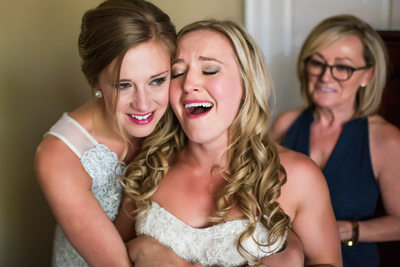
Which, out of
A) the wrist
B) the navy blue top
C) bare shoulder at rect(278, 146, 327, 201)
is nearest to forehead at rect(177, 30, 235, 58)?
bare shoulder at rect(278, 146, 327, 201)

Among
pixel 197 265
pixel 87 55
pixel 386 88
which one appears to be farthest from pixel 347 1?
pixel 197 265

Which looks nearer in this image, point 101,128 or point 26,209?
point 101,128

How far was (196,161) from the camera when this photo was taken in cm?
191

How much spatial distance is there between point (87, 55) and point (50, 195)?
0.52 metres

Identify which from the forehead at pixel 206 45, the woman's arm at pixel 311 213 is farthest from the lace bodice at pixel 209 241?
the forehead at pixel 206 45

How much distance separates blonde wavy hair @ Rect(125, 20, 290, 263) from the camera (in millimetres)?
1691

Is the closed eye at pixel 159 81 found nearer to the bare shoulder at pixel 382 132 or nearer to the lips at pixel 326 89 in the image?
the lips at pixel 326 89

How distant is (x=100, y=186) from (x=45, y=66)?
89 centimetres

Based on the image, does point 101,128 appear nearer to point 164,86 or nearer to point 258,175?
point 164,86

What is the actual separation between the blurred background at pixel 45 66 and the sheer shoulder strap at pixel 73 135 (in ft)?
1.73

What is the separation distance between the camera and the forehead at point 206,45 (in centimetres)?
172

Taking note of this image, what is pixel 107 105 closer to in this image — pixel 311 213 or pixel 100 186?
pixel 100 186

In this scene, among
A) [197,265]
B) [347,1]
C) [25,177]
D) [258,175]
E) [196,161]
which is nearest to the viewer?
[197,265]

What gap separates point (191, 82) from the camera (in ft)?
5.56
